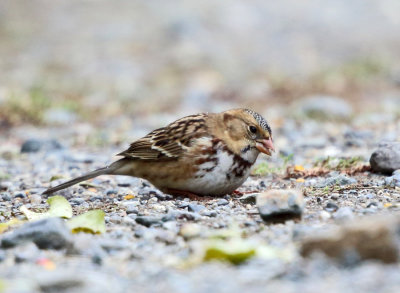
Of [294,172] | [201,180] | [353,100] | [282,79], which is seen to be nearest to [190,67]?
[282,79]

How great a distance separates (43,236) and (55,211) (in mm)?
1232

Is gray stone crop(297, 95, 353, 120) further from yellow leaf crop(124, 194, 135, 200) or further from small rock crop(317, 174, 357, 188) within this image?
yellow leaf crop(124, 194, 135, 200)

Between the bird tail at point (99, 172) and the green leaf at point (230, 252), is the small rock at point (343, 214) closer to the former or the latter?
the green leaf at point (230, 252)

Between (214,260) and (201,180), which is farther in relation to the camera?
(201,180)

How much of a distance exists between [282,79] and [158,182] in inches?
334

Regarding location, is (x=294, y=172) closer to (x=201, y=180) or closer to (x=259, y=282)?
(x=201, y=180)

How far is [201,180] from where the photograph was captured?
6297mm

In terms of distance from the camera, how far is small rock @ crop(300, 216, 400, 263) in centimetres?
379

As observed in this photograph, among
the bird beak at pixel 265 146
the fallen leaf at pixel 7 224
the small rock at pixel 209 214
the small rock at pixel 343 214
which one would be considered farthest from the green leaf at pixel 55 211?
the small rock at pixel 343 214

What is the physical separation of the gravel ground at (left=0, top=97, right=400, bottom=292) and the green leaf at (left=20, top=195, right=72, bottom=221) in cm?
20

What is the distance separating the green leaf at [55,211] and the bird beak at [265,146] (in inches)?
63.0

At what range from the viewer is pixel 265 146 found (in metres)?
6.51

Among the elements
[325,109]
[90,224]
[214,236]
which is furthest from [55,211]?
[325,109]

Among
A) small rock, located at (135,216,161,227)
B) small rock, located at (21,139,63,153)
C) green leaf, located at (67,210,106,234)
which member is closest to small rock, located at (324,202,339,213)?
small rock, located at (135,216,161,227)
